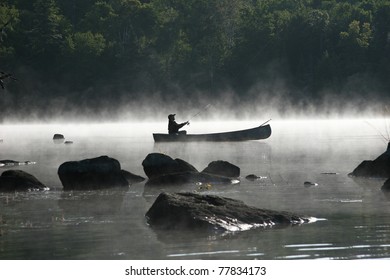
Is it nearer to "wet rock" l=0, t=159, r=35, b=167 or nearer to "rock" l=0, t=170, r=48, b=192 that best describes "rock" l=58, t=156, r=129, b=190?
"rock" l=0, t=170, r=48, b=192

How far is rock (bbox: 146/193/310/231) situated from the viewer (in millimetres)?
21156

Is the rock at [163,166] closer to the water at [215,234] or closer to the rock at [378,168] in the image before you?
the water at [215,234]

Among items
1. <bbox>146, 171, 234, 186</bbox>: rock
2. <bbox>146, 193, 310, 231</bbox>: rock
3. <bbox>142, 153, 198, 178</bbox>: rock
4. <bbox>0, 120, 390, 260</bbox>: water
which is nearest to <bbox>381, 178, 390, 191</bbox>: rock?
<bbox>0, 120, 390, 260</bbox>: water

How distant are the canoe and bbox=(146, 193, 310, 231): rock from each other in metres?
36.9

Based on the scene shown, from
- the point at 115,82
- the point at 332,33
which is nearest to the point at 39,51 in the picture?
the point at 115,82

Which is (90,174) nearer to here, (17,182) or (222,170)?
(17,182)

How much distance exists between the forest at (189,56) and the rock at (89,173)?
8471 centimetres

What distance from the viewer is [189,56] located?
130 metres

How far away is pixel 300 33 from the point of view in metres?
122

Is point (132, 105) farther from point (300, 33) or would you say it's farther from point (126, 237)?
point (126, 237)

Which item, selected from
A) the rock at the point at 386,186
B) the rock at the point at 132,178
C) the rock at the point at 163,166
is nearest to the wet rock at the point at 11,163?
the rock at the point at 132,178

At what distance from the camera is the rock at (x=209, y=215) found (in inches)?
833

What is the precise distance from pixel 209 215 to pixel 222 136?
40193 millimetres

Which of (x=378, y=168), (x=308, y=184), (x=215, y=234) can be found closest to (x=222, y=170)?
(x=308, y=184)
